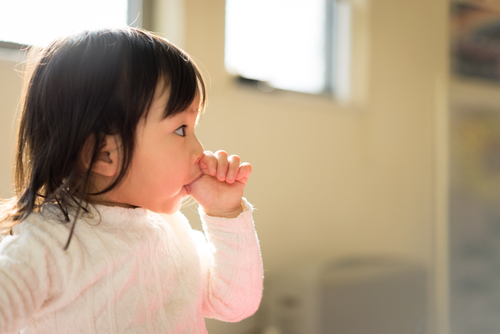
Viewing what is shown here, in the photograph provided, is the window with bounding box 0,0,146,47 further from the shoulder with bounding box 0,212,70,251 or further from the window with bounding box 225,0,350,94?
the shoulder with bounding box 0,212,70,251

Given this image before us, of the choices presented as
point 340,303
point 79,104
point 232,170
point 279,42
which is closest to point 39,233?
point 79,104

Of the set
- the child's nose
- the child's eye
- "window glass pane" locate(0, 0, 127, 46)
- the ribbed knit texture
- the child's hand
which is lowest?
the ribbed knit texture

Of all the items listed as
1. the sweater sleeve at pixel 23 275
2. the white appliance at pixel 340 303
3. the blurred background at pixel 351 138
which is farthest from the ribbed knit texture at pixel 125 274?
the white appliance at pixel 340 303

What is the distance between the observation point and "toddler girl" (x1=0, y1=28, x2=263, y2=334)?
482 mm

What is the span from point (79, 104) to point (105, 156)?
74 millimetres

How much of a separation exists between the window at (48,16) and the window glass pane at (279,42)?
0.39m

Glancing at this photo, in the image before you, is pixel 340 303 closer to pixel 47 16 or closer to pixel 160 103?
pixel 160 103

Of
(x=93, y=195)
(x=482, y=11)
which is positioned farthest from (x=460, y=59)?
(x=93, y=195)

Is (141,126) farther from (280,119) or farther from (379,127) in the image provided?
(379,127)

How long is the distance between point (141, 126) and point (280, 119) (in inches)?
39.6

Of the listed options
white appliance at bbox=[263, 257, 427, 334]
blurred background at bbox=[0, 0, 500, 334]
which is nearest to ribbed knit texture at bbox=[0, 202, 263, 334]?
blurred background at bbox=[0, 0, 500, 334]

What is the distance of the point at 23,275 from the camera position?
43 cm

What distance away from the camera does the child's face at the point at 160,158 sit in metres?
0.53

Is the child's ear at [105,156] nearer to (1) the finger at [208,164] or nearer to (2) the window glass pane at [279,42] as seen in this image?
(1) the finger at [208,164]
